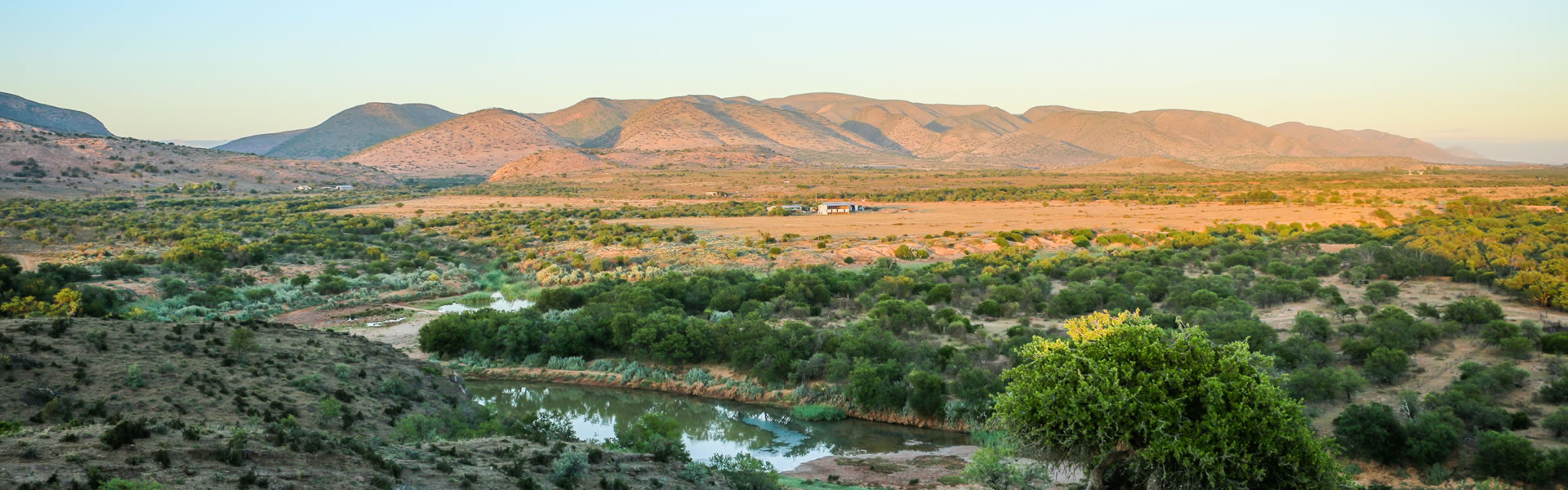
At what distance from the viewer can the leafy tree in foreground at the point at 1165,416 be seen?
468 inches

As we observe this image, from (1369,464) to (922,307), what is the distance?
49.5ft

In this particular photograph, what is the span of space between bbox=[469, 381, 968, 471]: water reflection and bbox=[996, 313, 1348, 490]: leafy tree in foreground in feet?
26.4

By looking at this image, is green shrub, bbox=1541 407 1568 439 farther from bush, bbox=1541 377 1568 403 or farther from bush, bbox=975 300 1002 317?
bush, bbox=975 300 1002 317

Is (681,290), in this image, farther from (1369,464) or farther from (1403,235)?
(1403,235)

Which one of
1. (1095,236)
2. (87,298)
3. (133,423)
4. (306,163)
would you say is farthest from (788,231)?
(306,163)

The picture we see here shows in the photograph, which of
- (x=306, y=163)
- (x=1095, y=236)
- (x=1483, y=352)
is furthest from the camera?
(x=306, y=163)

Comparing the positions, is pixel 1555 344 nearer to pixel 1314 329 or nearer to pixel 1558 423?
pixel 1314 329

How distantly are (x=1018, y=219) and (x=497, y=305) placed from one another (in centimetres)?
4823

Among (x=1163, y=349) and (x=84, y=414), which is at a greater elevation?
(x=1163, y=349)

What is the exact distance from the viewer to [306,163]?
14375cm

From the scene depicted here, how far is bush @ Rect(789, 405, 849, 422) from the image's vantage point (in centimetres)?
2338

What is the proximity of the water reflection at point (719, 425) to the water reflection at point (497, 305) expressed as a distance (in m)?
11.3

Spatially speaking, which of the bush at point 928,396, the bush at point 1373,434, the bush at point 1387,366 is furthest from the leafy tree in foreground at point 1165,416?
the bush at point 1387,366

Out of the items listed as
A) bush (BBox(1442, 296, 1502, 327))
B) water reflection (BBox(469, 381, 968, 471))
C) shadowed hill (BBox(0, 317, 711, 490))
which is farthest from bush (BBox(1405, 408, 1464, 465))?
shadowed hill (BBox(0, 317, 711, 490))
